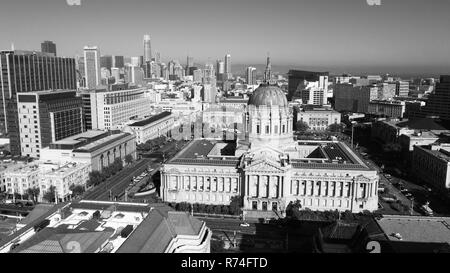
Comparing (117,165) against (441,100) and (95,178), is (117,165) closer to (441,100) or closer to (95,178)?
(95,178)

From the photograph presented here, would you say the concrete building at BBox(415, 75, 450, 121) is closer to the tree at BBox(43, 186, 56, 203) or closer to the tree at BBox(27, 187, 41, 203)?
the tree at BBox(43, 186, 56, 203)

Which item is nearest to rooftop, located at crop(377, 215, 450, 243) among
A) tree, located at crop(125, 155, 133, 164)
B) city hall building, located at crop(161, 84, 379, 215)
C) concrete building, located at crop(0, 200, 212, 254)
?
concrete building, located at crop(0, 200, 212, 254)

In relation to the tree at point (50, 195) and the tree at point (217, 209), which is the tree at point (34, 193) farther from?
the tree at point (217, 209)

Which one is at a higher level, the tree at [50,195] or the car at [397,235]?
the car at [397,235]

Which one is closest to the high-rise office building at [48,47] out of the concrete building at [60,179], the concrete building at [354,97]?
the concrete building at [60,179]

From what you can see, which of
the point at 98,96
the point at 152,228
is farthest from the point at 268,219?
the point at 98,96
